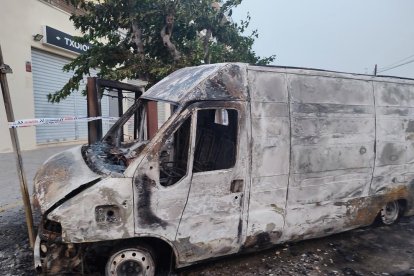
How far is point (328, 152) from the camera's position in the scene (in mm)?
4172

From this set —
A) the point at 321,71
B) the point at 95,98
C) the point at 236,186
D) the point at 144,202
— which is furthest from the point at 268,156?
the point at 95,98

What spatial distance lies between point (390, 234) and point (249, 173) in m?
2.59

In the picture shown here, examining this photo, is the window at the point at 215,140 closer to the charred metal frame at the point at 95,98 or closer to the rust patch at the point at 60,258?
the rust patch at the point at 60,258

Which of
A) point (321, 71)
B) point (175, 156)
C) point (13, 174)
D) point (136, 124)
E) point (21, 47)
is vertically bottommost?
point (13, 174)

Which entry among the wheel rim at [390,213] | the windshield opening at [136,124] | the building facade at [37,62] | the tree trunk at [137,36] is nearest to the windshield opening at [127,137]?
the windshield opening at [136,124]

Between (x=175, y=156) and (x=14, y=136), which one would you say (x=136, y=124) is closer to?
(x=175, y=156)

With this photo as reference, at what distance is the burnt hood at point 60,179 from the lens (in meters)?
3.11

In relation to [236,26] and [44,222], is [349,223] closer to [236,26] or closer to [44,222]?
[44,222]

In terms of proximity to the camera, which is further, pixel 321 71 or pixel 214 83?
pixel 321 71

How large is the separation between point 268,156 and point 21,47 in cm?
1018

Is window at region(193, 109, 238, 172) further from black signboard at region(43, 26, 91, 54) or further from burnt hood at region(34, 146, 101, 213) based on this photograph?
black signboard at region(43, 26, 91, 54)

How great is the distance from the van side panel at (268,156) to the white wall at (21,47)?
29.6ft

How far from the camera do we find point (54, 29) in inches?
483

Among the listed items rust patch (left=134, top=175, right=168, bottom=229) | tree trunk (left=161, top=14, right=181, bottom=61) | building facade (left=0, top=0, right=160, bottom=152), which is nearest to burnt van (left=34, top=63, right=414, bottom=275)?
rust patch (left=134, top=175, right=168, bottom=229)
